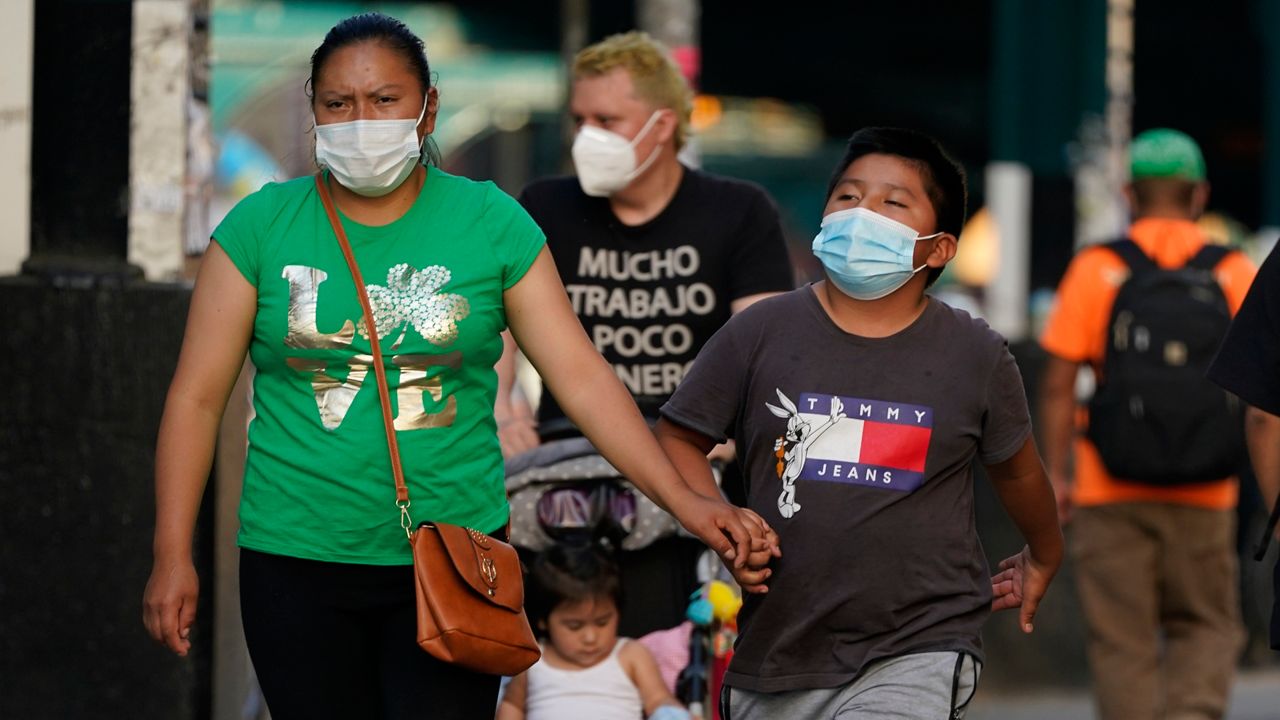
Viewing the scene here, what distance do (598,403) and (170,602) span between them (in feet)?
2.98

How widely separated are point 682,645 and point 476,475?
153cm

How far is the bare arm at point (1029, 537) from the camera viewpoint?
435 centimetres

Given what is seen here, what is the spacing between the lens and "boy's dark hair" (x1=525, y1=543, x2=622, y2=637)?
5.08 metres

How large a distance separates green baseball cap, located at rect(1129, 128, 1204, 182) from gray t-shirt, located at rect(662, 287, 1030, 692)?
3.08 m

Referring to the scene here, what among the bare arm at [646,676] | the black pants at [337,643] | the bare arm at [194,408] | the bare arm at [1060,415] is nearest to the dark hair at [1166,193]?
the bare arm at [1060,415]

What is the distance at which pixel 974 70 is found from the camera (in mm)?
28031

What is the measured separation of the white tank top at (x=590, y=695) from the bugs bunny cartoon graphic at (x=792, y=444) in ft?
4.11

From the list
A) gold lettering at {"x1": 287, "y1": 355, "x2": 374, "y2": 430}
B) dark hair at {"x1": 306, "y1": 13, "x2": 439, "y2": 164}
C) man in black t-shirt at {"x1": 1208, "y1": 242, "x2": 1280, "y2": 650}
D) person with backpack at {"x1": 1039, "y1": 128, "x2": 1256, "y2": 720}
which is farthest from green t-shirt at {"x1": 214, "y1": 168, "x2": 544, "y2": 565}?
person with backpack at {"x1": 1039, "y1": 128, "x2": 1256, "y2": 720}

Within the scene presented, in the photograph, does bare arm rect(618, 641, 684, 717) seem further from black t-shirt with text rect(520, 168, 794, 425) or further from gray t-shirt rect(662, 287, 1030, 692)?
gray t-shirt rect(662, 287, 1030, 692)

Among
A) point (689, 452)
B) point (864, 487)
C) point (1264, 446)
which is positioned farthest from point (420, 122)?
point (1264, 446)

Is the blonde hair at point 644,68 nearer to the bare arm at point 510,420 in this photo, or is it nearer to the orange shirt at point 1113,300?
the bare arm at point 510,420

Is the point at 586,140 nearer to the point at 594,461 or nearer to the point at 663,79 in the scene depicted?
the point at 663,79

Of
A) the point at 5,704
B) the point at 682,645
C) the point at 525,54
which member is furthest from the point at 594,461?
the point at 525,54

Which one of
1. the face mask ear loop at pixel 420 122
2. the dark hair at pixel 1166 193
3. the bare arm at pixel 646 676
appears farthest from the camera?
the dark hair at pixel 1166 193
